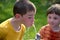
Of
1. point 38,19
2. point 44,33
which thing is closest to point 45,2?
point 38,19

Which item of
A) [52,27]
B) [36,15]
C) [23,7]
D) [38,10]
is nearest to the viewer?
[23,7]

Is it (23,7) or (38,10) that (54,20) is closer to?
(23,7)

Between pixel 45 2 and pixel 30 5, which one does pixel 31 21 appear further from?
pixel 45 2

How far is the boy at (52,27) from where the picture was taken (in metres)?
3.30

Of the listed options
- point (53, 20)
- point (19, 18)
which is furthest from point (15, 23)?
point (53, 20)

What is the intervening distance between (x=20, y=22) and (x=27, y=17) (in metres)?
0.11

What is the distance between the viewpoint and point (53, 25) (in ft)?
10.9

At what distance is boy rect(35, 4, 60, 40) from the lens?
10.8 feet

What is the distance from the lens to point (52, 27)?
10.9 feet

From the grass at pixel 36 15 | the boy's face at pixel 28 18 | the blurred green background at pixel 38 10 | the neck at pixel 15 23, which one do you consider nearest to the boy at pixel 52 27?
the boy's face at pixel 28 18

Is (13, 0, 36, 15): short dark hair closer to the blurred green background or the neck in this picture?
the neck

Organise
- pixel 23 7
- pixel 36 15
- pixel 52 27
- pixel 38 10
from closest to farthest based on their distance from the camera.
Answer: pixel 23 7, pixel 52 27, pixel 36 15, pixel 38 10

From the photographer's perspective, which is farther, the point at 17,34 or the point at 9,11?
the point at 9,11

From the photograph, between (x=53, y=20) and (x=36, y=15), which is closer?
(x=53, y=20)
